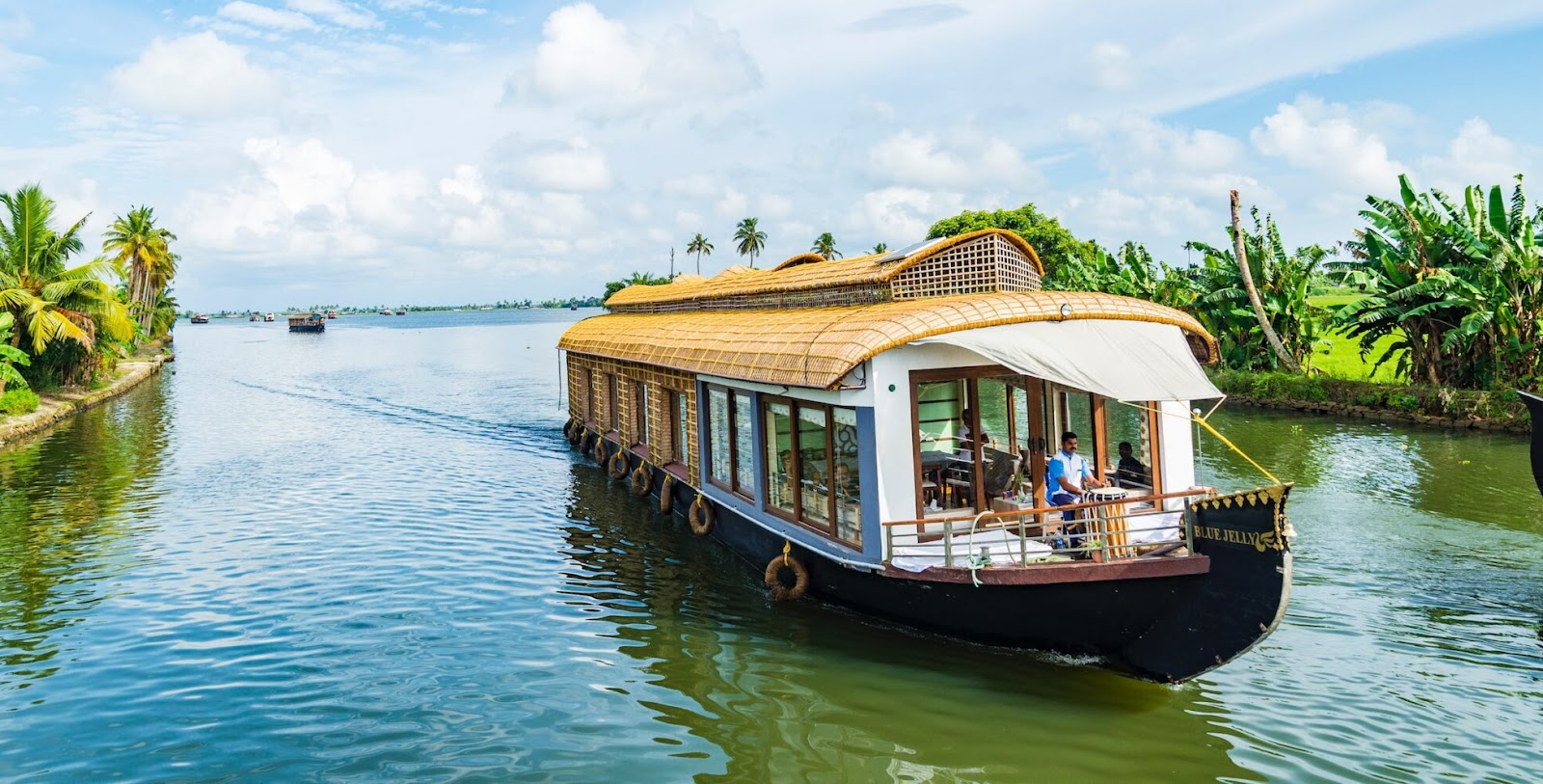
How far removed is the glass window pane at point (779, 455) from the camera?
1026 cm

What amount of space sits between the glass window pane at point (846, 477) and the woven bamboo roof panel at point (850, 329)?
24.9 inches

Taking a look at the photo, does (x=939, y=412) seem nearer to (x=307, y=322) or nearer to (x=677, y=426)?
(x=677, y=426)

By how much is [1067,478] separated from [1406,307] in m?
18.2

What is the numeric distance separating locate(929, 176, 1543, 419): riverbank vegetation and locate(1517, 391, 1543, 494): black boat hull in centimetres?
1163

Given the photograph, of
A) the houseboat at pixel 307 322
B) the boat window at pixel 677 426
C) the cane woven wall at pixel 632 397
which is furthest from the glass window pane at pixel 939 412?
the houseboat at pixel 307 322

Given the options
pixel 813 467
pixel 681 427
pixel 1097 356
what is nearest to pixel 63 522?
pixel 681 427

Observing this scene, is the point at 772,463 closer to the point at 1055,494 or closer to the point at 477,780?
the point at 1055,494

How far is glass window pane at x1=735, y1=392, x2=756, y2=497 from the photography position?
36.5ft

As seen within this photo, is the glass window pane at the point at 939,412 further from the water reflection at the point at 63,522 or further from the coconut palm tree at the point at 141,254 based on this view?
the coconut palm tree at the point at 141,254

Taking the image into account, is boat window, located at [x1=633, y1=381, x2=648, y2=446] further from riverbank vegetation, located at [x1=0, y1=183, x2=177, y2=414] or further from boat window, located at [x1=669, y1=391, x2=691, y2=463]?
riverbank vegetation, located at [x1=0, y1=183, x2=177, y2=414]

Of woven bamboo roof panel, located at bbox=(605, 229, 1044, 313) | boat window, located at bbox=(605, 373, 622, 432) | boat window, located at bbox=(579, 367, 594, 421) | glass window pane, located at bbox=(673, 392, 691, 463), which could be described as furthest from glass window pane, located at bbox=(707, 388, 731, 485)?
boat window, located at bbox=(579, 367, 594, 421)

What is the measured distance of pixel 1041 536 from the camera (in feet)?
26.9

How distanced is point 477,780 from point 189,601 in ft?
20.3

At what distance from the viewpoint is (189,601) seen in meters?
11.1
